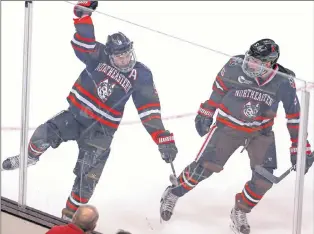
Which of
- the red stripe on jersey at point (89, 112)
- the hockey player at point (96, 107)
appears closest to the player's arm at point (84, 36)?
the hockey player at point (96, 107)

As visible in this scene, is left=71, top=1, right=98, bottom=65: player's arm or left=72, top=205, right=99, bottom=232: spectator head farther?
left=71, top=1, right=98, bottom=65: player's arm

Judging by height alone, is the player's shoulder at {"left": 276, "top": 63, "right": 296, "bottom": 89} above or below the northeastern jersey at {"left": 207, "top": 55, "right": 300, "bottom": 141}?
above

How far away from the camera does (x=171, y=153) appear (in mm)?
5441

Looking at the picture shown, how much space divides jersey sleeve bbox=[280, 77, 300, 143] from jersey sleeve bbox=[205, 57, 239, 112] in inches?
10.3

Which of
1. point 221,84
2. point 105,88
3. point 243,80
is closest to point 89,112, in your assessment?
point 105,88

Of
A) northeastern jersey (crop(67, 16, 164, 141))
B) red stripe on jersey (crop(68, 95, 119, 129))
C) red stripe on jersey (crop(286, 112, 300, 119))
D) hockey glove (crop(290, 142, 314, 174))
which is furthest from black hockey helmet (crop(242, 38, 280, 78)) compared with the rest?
red stripe on jersey (crop(68, 95, 119, 129))

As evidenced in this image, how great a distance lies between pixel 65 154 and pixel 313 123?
1.23 m

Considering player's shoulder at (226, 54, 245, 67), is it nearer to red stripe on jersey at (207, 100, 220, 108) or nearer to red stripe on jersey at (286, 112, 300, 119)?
red stripe on jersey at (207, 100, 220, 108)

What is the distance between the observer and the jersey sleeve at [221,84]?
17.5 feet

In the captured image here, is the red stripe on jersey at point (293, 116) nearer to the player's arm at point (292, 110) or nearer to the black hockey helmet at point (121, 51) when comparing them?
the player's arm at point (292, 110)

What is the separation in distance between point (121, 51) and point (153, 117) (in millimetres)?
359

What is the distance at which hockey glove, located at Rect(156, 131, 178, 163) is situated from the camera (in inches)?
214

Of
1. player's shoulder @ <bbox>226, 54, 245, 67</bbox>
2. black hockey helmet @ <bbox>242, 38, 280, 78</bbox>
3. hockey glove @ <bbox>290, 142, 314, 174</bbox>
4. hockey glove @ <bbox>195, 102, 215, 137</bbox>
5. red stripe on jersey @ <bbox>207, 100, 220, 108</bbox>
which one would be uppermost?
player's shoulder @ <bbox>226, 54, 245, 67</bbox>

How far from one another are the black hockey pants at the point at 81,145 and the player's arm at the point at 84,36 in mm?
316
